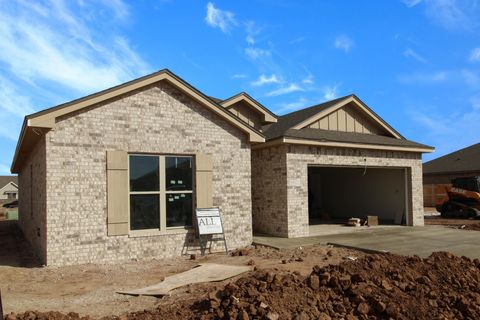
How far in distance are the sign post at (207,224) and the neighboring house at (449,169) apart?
25540 mm

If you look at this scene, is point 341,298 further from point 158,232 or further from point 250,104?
point 250,104

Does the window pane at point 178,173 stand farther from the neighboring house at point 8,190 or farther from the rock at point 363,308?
the neighboring house at point 8,190

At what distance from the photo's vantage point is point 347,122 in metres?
17.5

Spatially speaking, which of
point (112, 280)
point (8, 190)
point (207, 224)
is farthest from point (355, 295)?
point (8, 190)

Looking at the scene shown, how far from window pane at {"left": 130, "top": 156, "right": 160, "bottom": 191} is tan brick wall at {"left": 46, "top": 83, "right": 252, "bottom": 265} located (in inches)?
10.5

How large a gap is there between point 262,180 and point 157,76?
5.35 m

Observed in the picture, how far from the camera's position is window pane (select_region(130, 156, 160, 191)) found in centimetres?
1080

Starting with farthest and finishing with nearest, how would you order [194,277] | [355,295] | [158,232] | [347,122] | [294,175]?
[347,122], [294,175], [158,232], [194,277], [355,295]

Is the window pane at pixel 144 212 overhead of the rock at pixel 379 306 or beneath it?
overhead

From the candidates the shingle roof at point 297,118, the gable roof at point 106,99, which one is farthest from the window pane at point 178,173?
the shingle roof at point 297,118

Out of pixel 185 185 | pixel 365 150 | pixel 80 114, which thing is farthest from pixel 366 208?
pixel 80 114

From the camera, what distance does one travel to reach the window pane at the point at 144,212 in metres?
10.8

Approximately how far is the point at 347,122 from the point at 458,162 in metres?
23.4

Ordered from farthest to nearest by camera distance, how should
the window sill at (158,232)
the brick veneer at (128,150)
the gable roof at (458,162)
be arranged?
the gable roof at (458,162)
the window sill at (158,232)
the brick veneer at (128,150)
